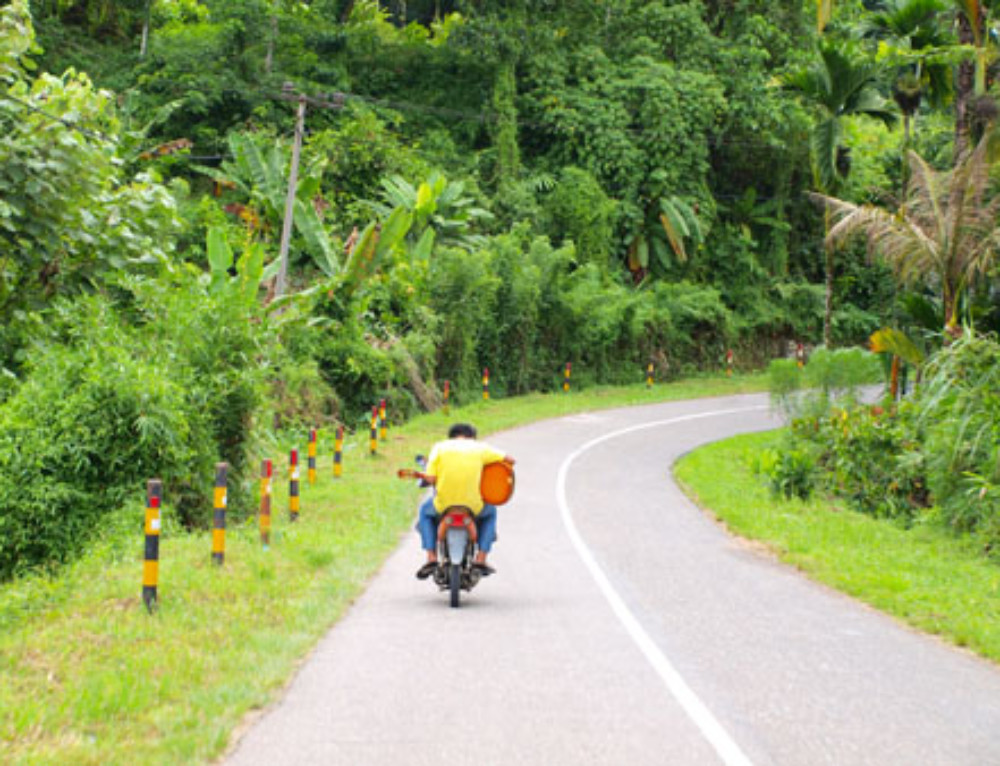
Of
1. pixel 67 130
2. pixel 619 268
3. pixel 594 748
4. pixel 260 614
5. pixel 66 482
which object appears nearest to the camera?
pixel 594 748

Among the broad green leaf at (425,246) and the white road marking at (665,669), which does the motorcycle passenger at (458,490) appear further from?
the broad green leaf at (425,246)

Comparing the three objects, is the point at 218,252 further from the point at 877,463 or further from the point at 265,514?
the point at 877,463

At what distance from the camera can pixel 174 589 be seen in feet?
31.2

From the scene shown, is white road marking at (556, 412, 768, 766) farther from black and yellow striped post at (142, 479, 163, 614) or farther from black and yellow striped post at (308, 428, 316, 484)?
black and yellow striped post at (308, 428, 316, 484)

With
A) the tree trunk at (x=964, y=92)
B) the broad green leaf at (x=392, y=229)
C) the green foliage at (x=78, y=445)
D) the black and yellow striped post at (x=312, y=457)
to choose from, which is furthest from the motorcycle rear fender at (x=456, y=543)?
the broad green leaf at (x=392, y=229)

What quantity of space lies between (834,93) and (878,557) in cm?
1881

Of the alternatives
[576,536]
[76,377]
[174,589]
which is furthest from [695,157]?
[174,589]

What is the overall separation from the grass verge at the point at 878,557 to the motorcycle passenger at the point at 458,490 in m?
3.83

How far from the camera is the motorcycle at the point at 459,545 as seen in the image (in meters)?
10.0

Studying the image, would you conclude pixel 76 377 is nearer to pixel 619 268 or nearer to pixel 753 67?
pixel 619 268

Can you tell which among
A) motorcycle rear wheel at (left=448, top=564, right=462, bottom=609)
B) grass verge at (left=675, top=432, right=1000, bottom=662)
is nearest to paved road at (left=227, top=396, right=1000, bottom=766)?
motorcycle rear wheel at (left=448, top=564, right=462, bottom=609)

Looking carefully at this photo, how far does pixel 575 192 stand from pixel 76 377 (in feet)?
98.7

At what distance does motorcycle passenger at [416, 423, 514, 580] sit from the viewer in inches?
400

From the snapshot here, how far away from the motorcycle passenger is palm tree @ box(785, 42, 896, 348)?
20.2m
